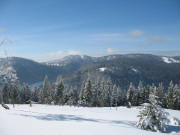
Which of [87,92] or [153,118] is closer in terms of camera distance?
[153,118]

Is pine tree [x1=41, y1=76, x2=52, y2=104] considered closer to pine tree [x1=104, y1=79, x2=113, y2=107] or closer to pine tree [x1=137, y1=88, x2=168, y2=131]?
pine tree [x1=104, y1=79, x2=113, y2=107]

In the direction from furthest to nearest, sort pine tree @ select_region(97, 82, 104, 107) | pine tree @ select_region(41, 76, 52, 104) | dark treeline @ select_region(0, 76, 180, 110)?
pine tree @ select_region(97, 82, 104, 107) < pine tree @ select_region(41, 76, 52, 104) < dark treeline @ select_region(0, 76, 180, 110)

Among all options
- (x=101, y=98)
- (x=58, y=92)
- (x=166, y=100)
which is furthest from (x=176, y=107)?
(x=58, y=92)

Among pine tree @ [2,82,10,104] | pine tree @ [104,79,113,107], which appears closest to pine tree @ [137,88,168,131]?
pine tree @ [104,79,113,107]

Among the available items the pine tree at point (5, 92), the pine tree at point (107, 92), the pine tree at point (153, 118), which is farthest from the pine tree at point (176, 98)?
the pine tree at point (5, 92)

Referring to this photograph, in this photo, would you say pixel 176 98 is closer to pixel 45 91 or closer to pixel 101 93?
pixel 101 93

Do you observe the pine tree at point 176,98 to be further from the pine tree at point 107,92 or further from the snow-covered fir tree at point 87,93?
the snow-covered fir tree at point 87,93

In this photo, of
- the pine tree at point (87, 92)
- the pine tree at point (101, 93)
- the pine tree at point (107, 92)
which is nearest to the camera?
the pine tree at point (87, 92)

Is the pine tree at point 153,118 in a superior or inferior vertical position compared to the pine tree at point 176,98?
superior

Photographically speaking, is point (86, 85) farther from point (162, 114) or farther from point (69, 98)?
point (162, 114)

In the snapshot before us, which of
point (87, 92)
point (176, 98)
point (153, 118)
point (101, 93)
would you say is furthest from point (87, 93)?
point (153, 118)

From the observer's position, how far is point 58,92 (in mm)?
53000

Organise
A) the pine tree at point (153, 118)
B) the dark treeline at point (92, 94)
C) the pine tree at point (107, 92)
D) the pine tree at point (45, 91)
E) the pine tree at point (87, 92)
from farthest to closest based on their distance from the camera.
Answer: the pine tree at point (107, 92)
the pine tree at point (45, 91)
the dark treeline at point (92, 94)
the pine tree at point (87, 92)
the pine tree at point (153, 118)

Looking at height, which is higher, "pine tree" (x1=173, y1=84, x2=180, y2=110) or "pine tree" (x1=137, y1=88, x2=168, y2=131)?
"pine tree" (x1=137, y1=88, x2=168, y2=131)
